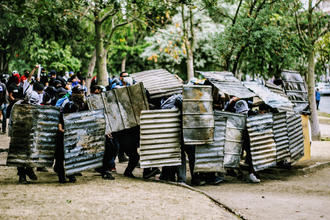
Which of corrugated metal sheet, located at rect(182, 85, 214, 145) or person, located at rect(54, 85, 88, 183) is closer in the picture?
person, located at rect(54, 85, 88, 183)

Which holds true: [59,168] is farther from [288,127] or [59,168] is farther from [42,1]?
Answer: [42,1]

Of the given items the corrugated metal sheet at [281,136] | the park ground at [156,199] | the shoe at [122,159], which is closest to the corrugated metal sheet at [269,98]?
the corrugated metal sheet at [281,136]

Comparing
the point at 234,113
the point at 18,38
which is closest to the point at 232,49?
the point at 234,113

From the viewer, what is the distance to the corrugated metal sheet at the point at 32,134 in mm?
Answer: 6957

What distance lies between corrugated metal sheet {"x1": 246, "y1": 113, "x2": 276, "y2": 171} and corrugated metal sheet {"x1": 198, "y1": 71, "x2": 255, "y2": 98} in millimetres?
554

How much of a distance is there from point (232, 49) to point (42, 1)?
19.4 feet

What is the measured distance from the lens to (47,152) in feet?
23.7

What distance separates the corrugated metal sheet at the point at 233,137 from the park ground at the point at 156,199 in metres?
0.53

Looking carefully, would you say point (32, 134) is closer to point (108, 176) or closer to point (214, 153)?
point (108, 176)

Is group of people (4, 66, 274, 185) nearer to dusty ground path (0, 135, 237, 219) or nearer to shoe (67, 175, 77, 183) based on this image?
shoe (67, 175, 77, 183)

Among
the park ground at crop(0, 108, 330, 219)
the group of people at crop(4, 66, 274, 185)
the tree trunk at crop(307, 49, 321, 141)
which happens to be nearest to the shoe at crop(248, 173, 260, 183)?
the group of people at crop(4, 66, 274, 185)

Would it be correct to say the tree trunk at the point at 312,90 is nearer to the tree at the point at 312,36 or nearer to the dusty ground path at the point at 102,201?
the tree at the point at 312,36

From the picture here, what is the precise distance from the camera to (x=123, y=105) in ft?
26.5

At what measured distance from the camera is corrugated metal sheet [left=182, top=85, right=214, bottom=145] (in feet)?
25.2
